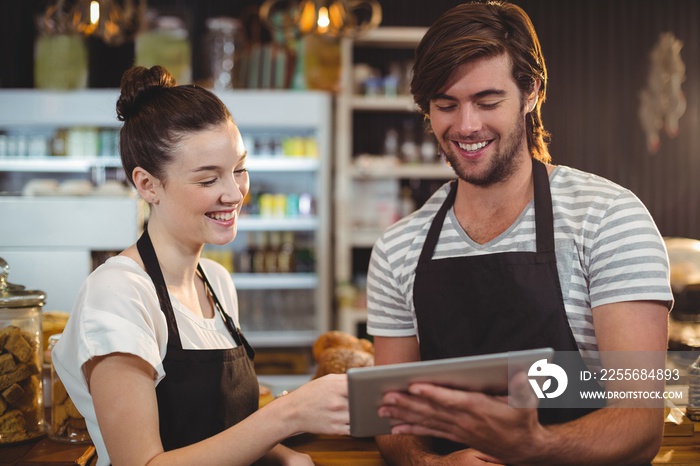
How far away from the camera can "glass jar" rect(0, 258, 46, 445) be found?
166 cm

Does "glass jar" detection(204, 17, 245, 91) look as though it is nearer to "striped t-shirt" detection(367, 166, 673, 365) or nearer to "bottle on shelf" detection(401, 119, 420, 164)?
"bottle on shelf" detection(401, 119, 420, 164)

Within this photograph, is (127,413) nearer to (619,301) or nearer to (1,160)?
(619,301)

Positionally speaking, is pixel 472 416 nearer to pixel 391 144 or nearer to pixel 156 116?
pixel 156 116

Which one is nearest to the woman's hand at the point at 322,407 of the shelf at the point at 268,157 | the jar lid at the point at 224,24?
the shelf at the point at 268,157

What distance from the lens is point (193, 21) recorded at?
5.54 m

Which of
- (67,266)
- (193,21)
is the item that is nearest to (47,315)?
(67,266)

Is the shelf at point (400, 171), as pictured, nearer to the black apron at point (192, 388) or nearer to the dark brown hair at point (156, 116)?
the dark brown hair at point (156, 116)

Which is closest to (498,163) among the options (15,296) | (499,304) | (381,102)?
(499,304)

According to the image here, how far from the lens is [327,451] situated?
1.78 meters

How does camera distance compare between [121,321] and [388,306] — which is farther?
[388,306]

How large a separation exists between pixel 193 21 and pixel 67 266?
2963 millimetres

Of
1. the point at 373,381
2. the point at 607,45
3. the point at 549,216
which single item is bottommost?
the point at 373,381

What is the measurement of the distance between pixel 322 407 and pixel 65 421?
717 mm

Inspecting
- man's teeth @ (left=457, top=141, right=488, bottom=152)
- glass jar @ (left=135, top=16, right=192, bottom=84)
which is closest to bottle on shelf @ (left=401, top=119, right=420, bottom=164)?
glass jar @ (left=135, top=16, right=192, bottom=84)
